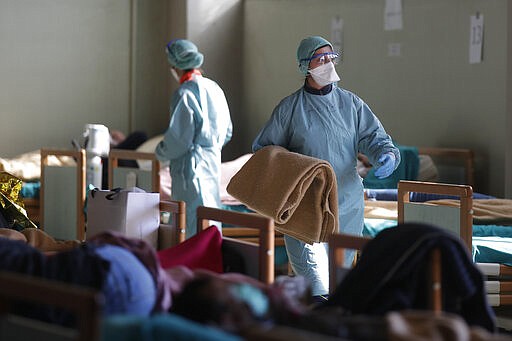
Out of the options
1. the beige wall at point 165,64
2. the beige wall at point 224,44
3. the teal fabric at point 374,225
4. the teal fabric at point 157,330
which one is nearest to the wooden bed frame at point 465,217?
the teal fabric at point 374,225

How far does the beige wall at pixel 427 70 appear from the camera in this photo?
17.8 ft

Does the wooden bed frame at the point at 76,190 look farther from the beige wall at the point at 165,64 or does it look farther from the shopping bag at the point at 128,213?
the shopping bag at the point at 128,213

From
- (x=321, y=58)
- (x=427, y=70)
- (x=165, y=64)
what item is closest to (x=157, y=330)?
(x=321, y=58)

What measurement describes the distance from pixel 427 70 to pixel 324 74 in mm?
2024

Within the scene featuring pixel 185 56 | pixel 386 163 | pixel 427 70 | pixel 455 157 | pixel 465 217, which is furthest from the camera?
pixel 427 70

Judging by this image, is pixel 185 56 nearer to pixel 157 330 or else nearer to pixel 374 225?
pixel 374 225

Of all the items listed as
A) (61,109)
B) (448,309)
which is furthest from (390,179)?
(448,309)

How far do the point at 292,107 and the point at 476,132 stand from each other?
6.28 ft

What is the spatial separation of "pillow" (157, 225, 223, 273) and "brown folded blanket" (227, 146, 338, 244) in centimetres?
92

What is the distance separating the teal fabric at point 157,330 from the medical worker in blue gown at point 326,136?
216cm

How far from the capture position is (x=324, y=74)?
404cm

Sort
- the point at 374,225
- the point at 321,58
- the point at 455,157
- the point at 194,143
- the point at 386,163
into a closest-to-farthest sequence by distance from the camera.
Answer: the point at 386,163
the point at 321,58
the point at 374,225
the point at 194,143
the point at 455,157

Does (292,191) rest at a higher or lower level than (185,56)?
lower

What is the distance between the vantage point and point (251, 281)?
8.00ft
